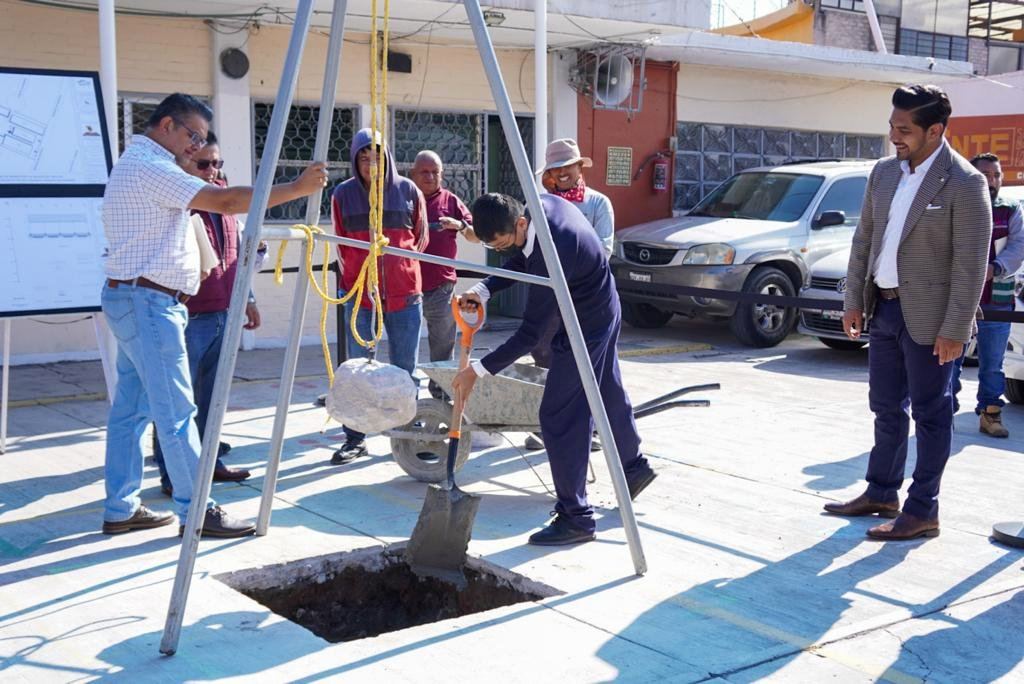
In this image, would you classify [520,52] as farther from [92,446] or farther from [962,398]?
[92,446]

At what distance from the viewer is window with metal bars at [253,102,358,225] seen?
12055 millimetres

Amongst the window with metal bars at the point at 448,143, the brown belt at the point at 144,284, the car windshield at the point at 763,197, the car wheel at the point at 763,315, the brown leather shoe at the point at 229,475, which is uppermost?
the window with metal bars at the point at 448,143

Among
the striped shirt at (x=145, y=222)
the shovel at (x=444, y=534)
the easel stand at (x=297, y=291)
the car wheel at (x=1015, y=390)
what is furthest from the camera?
the car wheel at (x=1015, y=390)

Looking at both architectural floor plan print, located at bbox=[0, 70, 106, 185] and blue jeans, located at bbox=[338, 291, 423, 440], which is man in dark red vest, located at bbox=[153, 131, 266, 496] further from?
architectural floor plan print, located at bbox=[0, 70, 106, 185]

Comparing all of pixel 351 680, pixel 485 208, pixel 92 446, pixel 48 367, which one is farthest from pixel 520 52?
pixel 351 680

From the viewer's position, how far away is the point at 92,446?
7.54 metres

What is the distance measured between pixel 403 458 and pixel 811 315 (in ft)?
21.8

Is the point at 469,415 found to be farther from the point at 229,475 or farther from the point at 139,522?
the point at 139,522

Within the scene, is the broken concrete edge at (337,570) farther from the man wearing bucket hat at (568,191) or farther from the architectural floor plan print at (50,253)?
the architectural floor plan print at (50,253)

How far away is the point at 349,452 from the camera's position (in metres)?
7.21

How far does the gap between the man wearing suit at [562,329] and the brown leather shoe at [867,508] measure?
143 cm

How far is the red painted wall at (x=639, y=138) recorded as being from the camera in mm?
14539

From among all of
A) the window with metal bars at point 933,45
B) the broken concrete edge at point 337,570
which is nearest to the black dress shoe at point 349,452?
the broken concrete edge at point 337,570

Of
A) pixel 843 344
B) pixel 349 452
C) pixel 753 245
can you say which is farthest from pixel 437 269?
pixel 843 344
